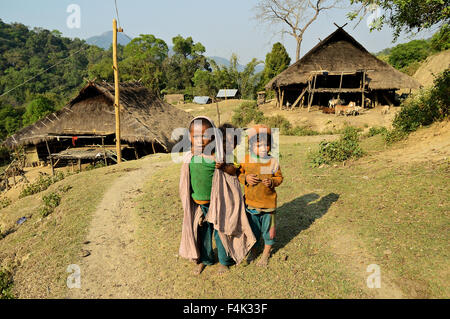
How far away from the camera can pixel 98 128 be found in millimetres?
15422

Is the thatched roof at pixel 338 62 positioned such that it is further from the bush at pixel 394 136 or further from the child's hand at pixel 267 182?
the child's hand at pixel 267 182

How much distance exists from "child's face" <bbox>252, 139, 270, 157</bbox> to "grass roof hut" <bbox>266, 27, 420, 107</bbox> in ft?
54.6

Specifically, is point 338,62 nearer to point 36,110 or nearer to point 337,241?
point 337,241

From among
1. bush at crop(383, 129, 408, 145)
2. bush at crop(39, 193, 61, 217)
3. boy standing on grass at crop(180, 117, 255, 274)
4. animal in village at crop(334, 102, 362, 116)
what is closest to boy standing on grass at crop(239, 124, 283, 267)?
boy standing on grass at crop(180, 117, 255, 274)

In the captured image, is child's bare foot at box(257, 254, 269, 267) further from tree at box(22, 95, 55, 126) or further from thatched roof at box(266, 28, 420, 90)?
tree at box(22, 95, 55, 126)

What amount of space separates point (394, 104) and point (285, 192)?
60.8 feet

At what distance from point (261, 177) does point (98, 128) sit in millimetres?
14495

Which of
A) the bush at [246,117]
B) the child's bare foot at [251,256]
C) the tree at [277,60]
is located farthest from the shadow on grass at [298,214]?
the tree at [277,60]

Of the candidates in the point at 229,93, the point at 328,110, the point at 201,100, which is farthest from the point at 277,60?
the point at 328,110

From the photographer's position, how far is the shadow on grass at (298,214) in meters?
4.29

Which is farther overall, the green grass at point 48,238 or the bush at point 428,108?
the bush at point 428,108

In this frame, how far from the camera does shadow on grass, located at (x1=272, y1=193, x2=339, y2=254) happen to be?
14.1 ft

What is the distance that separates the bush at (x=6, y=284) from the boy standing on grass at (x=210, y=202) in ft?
7.94
